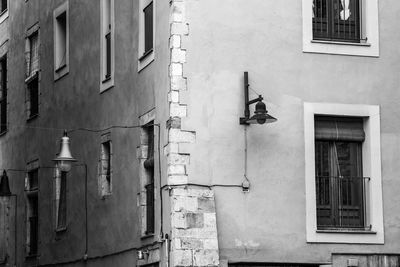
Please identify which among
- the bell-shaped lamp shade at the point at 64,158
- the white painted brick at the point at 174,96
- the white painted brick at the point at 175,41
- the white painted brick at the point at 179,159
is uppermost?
the white painted brick at the point at 175,41

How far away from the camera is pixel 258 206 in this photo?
73.8 ft

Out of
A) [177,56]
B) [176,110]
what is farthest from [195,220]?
[177,56]

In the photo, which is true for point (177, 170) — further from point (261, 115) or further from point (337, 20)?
point (337, 20)

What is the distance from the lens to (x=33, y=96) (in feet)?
107

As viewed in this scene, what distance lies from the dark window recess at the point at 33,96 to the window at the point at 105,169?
5.54 metres

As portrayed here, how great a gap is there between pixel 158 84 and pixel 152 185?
6.35 ft

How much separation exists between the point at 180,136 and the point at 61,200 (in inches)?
286

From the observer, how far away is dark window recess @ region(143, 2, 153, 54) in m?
24.4

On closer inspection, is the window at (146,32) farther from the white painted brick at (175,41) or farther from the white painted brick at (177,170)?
the white painted brick at (177,170)

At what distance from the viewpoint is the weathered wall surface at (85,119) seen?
2484cm

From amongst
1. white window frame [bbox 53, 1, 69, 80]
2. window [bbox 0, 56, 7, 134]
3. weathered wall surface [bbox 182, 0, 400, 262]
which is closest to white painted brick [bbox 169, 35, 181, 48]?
weathered wall surface [bbox 182, 0, 400, 262]

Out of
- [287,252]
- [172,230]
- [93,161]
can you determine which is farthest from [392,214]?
[93,161]

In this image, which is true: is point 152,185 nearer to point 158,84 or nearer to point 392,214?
point 158,84

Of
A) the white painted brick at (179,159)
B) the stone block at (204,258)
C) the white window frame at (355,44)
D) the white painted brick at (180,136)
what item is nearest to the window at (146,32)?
the white painted brick at (180,136)
